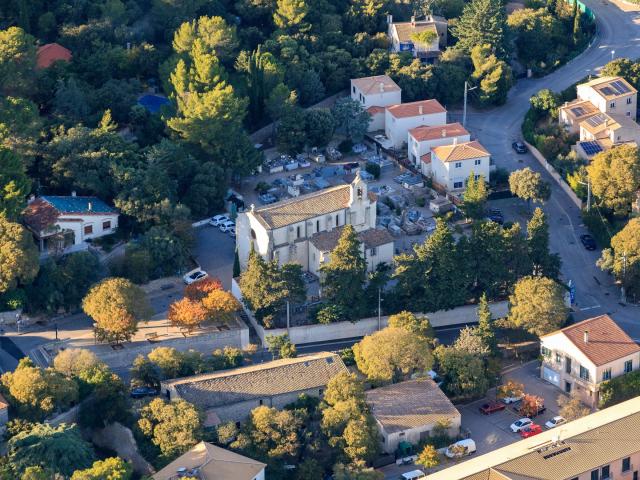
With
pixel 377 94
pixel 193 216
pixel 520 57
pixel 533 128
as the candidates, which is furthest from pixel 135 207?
pixel 520 57

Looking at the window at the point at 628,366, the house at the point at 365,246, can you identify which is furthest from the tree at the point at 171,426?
the window at the point at 628,366

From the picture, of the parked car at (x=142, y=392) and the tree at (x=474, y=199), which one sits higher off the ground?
the tree at (x=474, y=199)

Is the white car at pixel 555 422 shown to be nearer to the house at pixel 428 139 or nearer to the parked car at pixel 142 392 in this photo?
the parked car at pixel 142 392

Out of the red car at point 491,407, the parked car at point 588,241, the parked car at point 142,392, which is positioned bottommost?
the red car at point 491,407

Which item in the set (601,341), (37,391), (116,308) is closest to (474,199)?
(601,341)

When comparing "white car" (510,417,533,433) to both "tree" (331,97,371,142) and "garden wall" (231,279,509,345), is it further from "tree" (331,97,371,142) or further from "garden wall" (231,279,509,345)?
"tree" (331,97,371,142)

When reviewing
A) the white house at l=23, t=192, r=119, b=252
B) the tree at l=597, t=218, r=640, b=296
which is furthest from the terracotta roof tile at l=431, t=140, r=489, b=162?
the white house at l=23, t=192, r=119, b=252

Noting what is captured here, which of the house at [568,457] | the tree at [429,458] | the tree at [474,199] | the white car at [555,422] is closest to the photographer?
the house at [568,457]

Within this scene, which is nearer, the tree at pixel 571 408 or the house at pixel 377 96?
the tree at pixel 571 408
